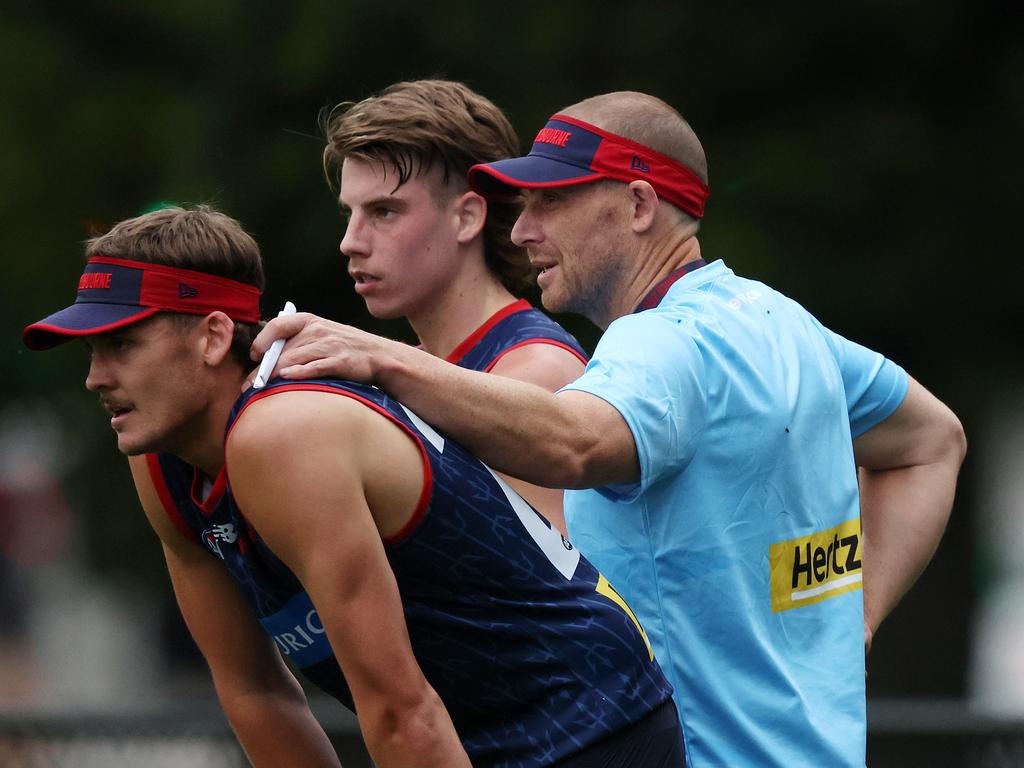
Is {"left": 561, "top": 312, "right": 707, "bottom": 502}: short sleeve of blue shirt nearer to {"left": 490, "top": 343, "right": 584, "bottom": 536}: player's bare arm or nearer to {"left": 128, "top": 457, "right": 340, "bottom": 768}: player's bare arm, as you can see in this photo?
{"left": 490, "top": 343, "right": 584, "bottom": 536}: player's bare arm

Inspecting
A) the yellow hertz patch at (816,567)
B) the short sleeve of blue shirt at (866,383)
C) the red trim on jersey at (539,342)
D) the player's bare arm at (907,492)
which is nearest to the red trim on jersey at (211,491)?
the red trim on jersey at (539,342)

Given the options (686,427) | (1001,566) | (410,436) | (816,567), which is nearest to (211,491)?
(410,436)

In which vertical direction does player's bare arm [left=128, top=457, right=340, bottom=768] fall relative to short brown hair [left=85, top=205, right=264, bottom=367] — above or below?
below

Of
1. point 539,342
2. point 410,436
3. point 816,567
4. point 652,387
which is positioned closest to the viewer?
point 410,436

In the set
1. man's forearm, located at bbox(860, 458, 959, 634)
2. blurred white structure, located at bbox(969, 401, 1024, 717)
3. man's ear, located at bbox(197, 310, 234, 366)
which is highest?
man's ear, located at bbox(197, 310, 234, 366)

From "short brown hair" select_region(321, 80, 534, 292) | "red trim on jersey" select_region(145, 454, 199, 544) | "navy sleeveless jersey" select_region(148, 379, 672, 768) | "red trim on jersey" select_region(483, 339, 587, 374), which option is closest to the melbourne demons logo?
"navy sleeveless jersey" select_region(148, 379, 672, 768)

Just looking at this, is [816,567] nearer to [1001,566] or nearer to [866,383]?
[866,383]

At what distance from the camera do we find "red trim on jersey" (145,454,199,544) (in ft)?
11.1

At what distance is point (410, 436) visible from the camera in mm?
2820

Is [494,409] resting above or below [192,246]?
below

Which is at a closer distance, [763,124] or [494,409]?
[494,409]

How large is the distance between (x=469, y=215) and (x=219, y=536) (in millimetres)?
1457

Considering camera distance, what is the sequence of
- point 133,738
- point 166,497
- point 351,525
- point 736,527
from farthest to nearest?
point 133,738 < point 166,497 < point 736,527 < point 351,525

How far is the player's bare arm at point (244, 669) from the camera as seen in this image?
3.53m
